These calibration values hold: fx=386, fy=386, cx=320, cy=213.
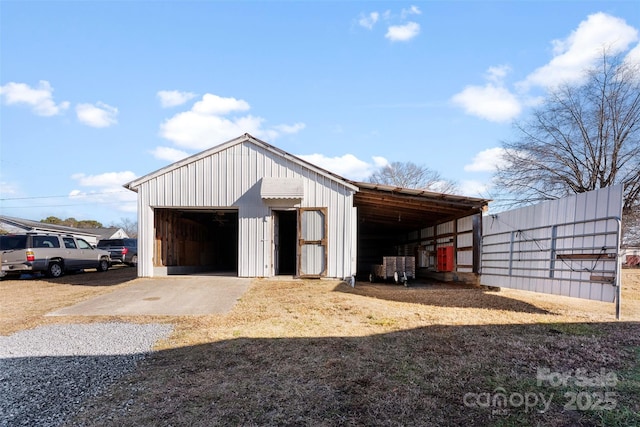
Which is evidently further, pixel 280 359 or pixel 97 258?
pixel 97 258

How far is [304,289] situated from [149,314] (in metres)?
3.84

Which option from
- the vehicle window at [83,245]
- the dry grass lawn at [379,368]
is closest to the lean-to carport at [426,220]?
the dry grass lawn at [379,368]

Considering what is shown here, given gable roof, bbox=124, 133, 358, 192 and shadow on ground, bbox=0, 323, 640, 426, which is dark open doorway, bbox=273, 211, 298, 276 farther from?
shadow on ground, bbox=0, 323, 640, 426

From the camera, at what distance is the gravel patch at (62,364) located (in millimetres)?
3281

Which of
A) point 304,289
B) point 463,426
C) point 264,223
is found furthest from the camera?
point 264,223

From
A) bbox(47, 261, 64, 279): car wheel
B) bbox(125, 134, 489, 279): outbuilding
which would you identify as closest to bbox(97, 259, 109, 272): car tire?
bbox(47, 261, 64, 279): car wheel

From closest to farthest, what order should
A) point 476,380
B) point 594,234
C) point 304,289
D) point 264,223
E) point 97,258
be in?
point 476,380, point 594,234, point 304,289, point 264,223, point 97,258

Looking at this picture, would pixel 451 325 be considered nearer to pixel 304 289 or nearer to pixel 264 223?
pixel 304 289

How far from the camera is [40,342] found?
524 cm

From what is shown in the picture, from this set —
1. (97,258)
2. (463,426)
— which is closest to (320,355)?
(463,426)

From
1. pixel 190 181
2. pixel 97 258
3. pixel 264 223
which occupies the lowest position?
pixel 97 258

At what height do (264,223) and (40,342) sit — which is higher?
(264,223)

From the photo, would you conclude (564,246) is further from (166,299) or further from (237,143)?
(237,143)

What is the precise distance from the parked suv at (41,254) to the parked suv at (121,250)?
4110 millimetres
